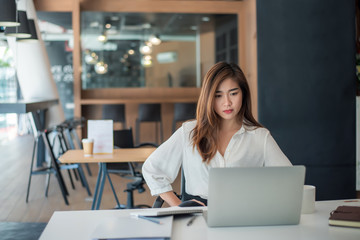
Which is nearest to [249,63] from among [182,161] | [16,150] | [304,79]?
[304,79]

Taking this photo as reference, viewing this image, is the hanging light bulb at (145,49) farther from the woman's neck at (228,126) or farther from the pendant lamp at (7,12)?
the woman's neck at (228,126)

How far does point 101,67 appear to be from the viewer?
869 centimetres

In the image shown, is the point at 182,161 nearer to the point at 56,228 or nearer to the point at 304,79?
the point at 56,228

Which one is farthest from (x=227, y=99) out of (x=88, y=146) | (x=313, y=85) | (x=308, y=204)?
(x=313, y=85)

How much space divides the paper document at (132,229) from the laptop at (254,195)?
0.50ft

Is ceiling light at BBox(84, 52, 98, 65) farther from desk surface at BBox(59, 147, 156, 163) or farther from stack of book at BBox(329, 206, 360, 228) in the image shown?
stack of book at BBox(329, 206, 360, 228)

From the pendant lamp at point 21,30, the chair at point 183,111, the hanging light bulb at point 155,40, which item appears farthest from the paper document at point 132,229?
the hanging light bulb at point 155,40

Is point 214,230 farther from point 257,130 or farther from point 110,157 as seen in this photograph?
point 110,157

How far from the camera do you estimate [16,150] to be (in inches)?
384

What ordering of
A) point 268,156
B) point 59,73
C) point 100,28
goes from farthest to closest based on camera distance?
point 59,73 < point 100,28 < point 268,156

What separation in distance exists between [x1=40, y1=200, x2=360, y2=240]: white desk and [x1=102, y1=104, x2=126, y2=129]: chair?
6.35m

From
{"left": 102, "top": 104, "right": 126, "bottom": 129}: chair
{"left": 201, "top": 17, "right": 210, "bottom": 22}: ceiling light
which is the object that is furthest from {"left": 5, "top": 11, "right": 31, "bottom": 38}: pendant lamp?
{"left": 201, "top": 17, "right": 210, "bottom": 22}: ceiling light

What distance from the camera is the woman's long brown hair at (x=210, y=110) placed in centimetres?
209

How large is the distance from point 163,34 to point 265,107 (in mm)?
4995
